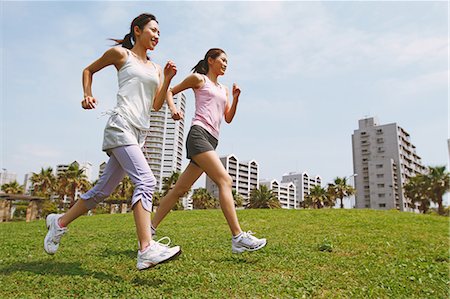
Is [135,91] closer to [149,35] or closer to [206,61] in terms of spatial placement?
[149,35]

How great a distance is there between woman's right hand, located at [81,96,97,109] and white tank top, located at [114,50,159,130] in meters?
0.21

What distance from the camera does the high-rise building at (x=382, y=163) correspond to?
94.4 m

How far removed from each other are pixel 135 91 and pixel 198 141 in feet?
3.18

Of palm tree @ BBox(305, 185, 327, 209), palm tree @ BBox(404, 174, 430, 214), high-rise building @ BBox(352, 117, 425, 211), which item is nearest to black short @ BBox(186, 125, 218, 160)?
palm tree @ BBox(404, 174, 430, 214)

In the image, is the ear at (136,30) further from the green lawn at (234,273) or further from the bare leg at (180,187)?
the green lawn at (234,273)

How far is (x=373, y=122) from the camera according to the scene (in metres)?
109

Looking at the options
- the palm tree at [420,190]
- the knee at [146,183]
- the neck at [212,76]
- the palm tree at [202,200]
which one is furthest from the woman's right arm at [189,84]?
the palm tree at [202,200]

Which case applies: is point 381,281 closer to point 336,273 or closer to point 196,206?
point 336,273

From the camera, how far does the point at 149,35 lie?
3.78 meters

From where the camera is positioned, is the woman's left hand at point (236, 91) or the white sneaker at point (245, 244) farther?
the woman's left hand at point (236, 91)

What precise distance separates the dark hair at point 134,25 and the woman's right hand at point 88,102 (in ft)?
2.69

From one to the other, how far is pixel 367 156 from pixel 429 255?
359 feet

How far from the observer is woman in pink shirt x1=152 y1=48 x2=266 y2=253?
408cm

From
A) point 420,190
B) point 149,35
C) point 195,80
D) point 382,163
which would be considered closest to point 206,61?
point 195,80
